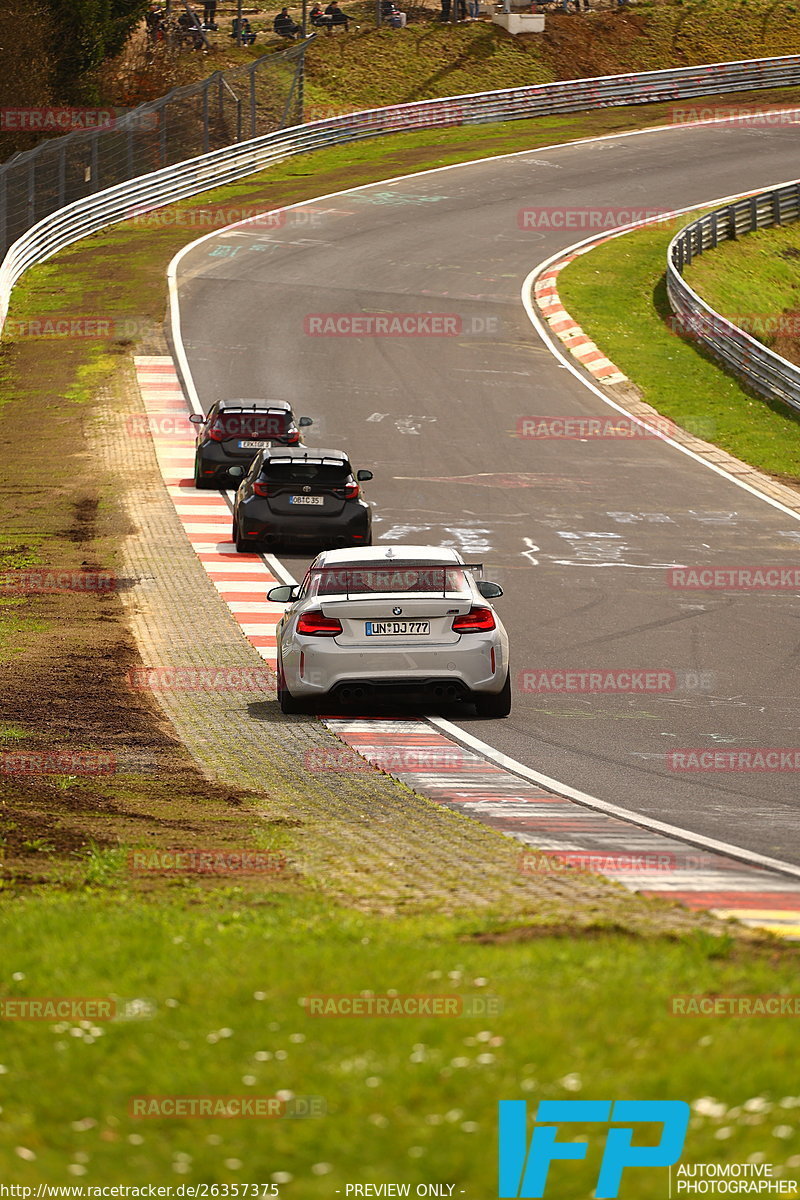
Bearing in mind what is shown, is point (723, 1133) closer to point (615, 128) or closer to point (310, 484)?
point (310, 484)

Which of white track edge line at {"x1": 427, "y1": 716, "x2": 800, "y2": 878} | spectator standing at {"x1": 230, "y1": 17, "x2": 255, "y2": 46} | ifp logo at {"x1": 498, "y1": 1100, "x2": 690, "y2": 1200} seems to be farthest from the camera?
spectator standing at {"x1": 230, "y1": 17, "x2": 255, "y2": 46}

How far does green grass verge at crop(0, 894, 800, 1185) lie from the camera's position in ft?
14.2

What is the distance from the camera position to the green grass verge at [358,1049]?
434 centimetres

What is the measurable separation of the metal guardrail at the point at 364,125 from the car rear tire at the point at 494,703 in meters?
28.7

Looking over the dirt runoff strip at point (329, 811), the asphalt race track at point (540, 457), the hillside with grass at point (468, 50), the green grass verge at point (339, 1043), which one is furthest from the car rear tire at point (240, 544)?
the hillside with grass at point (468, 50)

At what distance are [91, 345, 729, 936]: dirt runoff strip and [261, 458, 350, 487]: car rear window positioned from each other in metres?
2.00

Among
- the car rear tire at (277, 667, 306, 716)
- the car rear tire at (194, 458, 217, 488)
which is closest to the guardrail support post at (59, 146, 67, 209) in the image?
the car rear tire at (194, 458, 217, 488)

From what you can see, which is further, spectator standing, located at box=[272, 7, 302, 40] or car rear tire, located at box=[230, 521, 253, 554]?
spectator standing, located at box=[272, 7, 302, 40]

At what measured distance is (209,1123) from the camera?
457 centimetres

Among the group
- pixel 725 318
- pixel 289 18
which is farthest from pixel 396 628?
pixel 289 18

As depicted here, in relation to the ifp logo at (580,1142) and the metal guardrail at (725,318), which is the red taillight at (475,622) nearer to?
the ifp logo at (580,1142)

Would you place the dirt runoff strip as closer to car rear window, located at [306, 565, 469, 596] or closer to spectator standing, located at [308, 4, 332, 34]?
car rear window, located at [306, 565, 469, 596]

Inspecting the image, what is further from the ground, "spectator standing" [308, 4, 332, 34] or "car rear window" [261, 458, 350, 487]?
"spectator standing" [308, 4, 332, 34]

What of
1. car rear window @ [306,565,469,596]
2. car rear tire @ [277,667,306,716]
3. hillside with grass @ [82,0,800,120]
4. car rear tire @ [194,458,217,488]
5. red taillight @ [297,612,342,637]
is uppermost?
hillside with grass @ [82,0,800,120]
